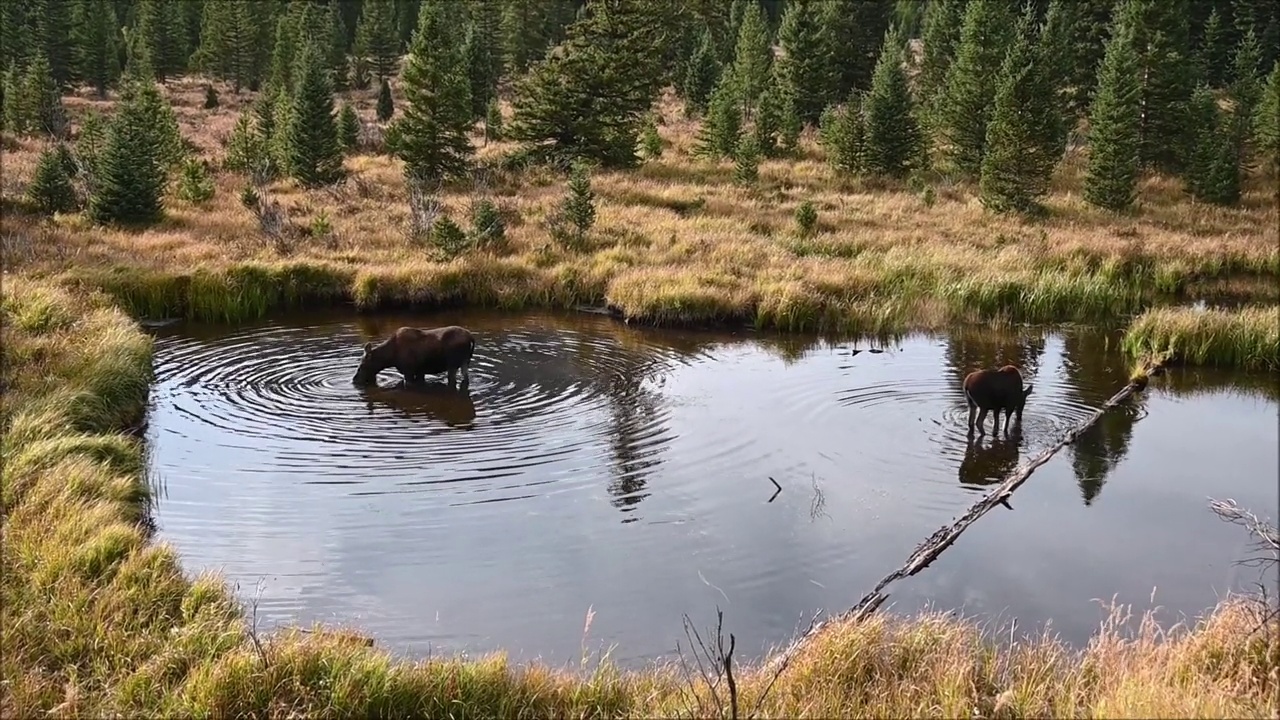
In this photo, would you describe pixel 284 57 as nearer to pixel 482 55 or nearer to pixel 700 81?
pixel 482 55

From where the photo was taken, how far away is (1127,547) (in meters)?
10.3

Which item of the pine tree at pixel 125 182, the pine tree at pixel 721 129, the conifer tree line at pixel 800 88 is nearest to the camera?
the pine tree at pixel 125 182

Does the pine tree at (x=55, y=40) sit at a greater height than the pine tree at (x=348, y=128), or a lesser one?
greater

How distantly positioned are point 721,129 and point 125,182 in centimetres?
2444

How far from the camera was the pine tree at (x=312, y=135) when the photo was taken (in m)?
36.9

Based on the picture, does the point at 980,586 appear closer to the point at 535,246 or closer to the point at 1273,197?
the point at 535,246

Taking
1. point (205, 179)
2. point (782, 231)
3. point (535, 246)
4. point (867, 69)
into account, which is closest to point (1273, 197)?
point (867, 69)

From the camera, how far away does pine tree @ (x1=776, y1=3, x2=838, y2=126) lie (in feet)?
169

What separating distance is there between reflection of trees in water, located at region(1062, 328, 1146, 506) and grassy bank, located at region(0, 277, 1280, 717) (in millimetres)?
4735

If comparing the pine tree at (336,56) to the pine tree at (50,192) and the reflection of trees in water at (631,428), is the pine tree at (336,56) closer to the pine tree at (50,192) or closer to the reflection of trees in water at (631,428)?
the pine tree at (50,192)

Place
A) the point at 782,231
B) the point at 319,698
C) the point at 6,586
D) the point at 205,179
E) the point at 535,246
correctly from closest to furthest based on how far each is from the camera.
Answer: the point at 319,698 < the point at 6,586 < the point at 535,246 < the point at 782,231 < the point at 205,179

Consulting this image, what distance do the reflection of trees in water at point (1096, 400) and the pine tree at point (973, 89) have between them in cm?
2431

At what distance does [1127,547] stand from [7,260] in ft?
72.6

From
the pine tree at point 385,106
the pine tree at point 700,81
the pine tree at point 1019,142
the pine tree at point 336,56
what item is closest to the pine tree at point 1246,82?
the pine tree at point 1019,142
